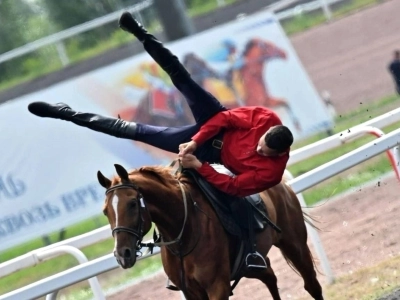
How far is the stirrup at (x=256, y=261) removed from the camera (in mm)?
6320

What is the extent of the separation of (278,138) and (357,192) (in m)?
6.09

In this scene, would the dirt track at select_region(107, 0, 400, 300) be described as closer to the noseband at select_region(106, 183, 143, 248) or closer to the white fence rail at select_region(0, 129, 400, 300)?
the white fence rail at select_region(0, 129, 400, 300)

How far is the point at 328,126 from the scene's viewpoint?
565 inches

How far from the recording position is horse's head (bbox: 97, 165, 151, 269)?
5.43 metres

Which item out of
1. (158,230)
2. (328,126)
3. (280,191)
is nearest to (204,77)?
(328,126)

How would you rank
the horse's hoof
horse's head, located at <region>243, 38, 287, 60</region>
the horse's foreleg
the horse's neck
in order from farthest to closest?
1. horse's head, located at <region>243, 38, 287, 60</region>
2. the horse's foreleg
3. the horse's hoof
4. the horse's neck

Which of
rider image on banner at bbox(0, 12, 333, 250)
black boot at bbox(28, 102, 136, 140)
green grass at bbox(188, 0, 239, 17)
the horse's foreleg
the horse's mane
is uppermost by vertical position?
black boot at bbox(28, 102, 136, 140)

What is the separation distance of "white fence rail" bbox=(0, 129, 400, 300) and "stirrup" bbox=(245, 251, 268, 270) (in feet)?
2.51

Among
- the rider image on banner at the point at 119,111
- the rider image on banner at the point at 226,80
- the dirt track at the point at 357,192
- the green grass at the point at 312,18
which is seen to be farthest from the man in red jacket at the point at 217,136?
the green grass at the point at 312,18

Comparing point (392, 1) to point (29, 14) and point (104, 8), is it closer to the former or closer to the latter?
point (104, 8)

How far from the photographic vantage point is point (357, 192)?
11.9 metres

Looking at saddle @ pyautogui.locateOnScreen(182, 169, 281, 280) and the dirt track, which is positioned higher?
saddle @ pyautogui.locateOnScreen(182, 169, 281, 280)

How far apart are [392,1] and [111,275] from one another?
11895 millimetres

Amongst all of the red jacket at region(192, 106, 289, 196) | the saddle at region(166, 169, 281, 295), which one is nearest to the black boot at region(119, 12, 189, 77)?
the red jacket at region(192, 106, 289, 196)
